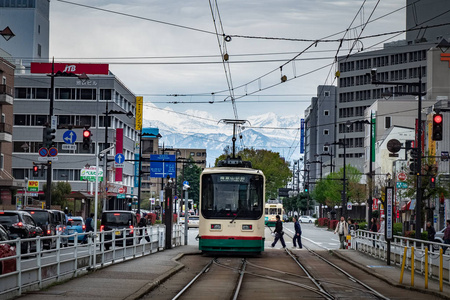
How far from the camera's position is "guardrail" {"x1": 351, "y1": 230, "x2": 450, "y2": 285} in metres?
21.8

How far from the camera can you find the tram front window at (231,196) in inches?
1296

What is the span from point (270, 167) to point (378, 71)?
24.6 m

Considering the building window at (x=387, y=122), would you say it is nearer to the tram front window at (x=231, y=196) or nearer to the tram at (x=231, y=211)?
the tram at (x=231, y=211)

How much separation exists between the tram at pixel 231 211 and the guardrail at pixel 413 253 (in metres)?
5.25

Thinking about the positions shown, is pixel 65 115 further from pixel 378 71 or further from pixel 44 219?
pixel 44 219

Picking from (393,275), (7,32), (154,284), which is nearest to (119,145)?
(7,32)

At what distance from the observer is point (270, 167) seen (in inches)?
5630

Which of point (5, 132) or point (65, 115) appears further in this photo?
Result: point (65, 115)

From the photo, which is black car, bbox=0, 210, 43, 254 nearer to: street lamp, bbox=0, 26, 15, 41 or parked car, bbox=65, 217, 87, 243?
street lamp, bbox=0, 26, 15, 41

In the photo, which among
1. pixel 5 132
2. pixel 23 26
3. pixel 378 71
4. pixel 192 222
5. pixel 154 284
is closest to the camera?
pixel 154 284

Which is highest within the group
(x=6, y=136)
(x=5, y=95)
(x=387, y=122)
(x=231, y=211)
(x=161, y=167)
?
(x=387, y=122)

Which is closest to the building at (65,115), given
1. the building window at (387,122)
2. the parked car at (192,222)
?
the parked car at (192,222)

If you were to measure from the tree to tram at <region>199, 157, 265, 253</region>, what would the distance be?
4225 inches

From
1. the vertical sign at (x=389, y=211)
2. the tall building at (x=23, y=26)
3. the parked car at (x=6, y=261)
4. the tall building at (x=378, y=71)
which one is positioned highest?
the tall building at (x=23, y=26)
